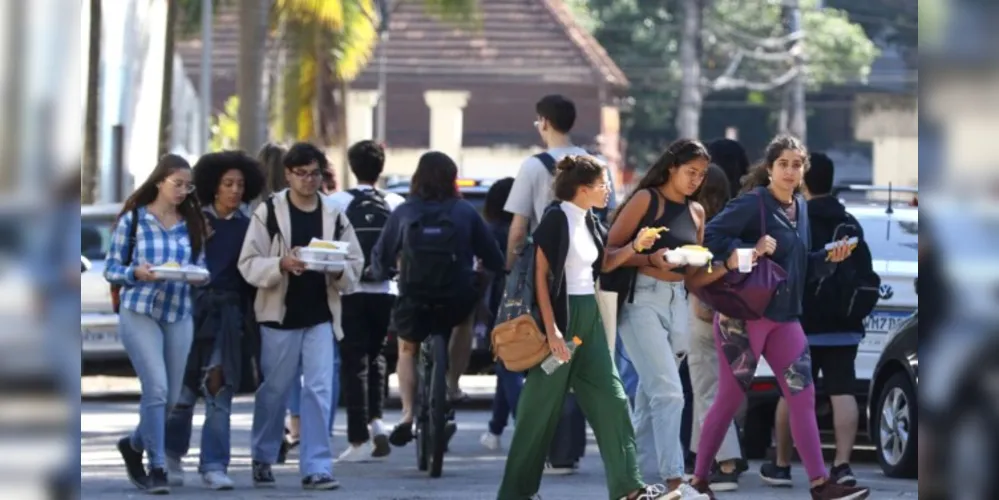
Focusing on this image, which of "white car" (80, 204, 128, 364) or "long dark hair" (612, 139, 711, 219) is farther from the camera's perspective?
"white car" (80, 204, 128, 364)

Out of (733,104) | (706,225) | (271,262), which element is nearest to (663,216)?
(706,225)

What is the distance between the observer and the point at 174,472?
10.0 meters

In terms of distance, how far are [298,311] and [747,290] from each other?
2.29m

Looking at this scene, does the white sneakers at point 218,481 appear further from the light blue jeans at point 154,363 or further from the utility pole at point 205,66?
the utility pole at point 205,66

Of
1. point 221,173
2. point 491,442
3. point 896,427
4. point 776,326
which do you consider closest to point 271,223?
point 221,173

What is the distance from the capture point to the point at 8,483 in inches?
72.4

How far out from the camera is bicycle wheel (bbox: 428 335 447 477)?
10.2 meters

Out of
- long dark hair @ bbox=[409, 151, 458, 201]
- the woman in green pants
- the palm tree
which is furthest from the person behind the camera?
the palm tree

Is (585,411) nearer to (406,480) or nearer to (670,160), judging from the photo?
(670,160)

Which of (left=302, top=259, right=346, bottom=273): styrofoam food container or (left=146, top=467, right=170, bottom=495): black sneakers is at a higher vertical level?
(left=302, top=259, right=346, bottom=273): styrofoam food container

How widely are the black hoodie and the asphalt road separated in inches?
32.9

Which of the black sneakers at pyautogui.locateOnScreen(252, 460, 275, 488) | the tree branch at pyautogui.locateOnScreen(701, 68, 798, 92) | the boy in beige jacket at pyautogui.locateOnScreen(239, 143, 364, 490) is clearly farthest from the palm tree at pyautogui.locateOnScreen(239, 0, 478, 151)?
the tree branch at pyautogui.locateOnScreen(701, 68, 798, 92)

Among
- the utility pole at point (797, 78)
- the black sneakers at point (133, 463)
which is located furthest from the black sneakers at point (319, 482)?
the utility pole at point (797, 78)

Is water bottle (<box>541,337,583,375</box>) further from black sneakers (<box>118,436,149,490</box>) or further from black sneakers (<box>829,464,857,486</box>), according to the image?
black sneakers (<box>118,436,149,490</box>)
